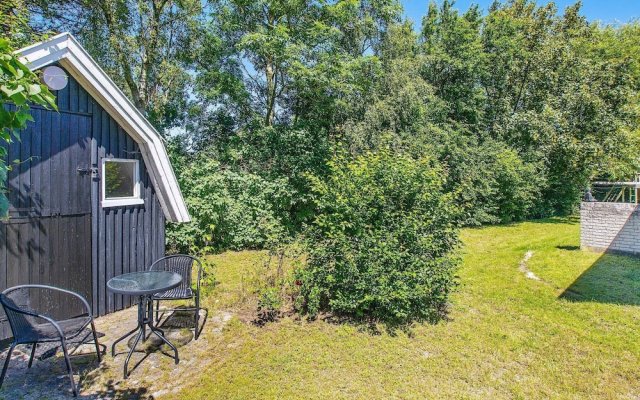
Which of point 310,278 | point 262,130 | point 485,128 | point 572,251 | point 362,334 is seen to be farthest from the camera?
point 485,128

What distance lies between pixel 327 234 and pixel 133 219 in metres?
3.25

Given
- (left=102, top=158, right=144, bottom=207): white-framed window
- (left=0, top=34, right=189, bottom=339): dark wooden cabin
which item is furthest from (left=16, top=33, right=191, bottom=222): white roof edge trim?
(left=102, top=158, right=144, bottom=207): white-framed window

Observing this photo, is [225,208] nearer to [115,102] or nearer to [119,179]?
[119,179]

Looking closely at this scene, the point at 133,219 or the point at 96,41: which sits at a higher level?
the point at 96,41

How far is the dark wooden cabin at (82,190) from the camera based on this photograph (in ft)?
15.0

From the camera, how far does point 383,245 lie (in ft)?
17.1

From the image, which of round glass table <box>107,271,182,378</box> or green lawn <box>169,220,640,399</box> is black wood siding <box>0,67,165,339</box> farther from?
green lawn <box>169,220,640,399</box>

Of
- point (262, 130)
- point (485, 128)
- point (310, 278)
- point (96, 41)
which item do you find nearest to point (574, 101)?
point (485, 128)

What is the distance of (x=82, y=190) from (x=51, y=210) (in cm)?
48

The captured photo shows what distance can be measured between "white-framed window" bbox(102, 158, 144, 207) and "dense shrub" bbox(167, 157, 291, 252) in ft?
12.5

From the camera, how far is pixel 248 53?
1245cm

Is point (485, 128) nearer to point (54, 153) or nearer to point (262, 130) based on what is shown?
point (262, 130)

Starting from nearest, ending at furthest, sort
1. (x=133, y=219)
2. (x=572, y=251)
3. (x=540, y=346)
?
(x=540, y=346)
(x=133, y=219)
(x=572, y=251)

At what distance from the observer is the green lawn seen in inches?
146
